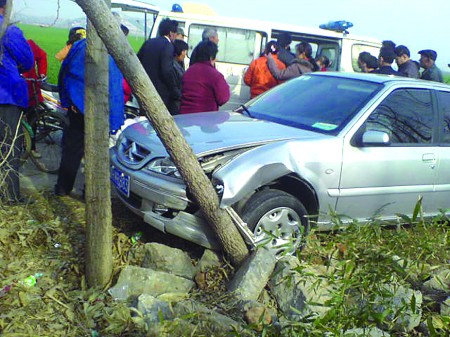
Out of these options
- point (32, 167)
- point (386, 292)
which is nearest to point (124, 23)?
point (32, 167)

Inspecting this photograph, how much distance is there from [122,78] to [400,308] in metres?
3.26

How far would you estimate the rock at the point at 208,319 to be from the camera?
3143mm

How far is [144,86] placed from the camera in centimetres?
336

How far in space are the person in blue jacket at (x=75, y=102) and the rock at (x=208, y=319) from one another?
237 cm

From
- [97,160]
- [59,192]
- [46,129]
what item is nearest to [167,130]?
[97,160]

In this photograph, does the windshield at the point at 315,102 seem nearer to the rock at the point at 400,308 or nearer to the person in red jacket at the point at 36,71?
the rock at the point at 400,308

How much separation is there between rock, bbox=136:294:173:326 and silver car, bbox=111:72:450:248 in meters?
0.74

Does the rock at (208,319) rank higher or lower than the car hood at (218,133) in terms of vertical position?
lower

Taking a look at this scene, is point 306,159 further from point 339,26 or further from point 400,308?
point 339,26

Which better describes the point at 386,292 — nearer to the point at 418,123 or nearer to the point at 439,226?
the point at 439,226

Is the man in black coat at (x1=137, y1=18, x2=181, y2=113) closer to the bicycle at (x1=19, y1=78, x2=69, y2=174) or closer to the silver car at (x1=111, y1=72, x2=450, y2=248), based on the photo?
the bicycle at (x1=19, y1=78, x2=69, y2=174)

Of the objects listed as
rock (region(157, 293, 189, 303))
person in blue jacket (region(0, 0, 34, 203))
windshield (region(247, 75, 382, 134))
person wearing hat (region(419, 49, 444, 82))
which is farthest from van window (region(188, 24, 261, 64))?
rock (region(157, 293, 189, 303))

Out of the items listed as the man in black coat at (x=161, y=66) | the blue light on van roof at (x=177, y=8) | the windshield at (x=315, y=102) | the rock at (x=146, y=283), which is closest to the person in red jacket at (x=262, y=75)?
the man in black coat at (x=161, y=66)

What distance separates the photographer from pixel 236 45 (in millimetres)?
9516
